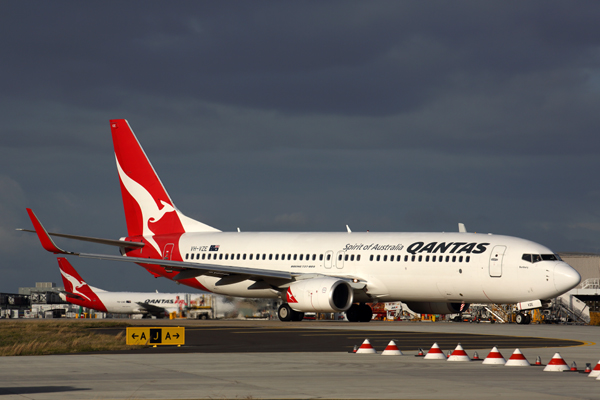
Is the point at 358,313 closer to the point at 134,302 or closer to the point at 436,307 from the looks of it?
the point at 436,307

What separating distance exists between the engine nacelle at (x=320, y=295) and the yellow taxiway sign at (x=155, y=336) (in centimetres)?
1481

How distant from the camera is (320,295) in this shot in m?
37.5

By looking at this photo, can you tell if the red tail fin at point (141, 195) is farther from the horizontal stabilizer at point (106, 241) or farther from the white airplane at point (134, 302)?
the white airplane at point (134, 302)

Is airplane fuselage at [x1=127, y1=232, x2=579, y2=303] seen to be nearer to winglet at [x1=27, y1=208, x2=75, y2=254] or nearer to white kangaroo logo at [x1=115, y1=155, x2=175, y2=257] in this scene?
white kangaroo logo at [x1=115, y1=155, x2=175, y2=257]

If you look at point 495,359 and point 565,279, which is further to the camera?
point 565,279

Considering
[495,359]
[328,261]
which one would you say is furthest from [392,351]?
[328,261]

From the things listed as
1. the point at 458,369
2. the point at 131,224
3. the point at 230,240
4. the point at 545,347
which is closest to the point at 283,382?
the point at 458,369

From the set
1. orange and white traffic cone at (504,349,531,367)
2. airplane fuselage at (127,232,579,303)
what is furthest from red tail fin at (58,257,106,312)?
orange and white traffic cone at (504,349,531,367)

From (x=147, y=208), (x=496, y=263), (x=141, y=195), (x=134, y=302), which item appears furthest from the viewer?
(x=134, y=302)

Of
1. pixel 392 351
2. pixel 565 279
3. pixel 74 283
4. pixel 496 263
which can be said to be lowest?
pixel 392 351

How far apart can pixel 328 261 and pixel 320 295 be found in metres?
4.25

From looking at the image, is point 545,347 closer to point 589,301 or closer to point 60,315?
point 589,301

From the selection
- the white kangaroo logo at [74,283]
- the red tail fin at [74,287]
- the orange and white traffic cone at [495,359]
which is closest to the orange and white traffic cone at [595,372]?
the orange and white traffic cone at [495,359]

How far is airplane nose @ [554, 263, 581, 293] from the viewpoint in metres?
35.6
